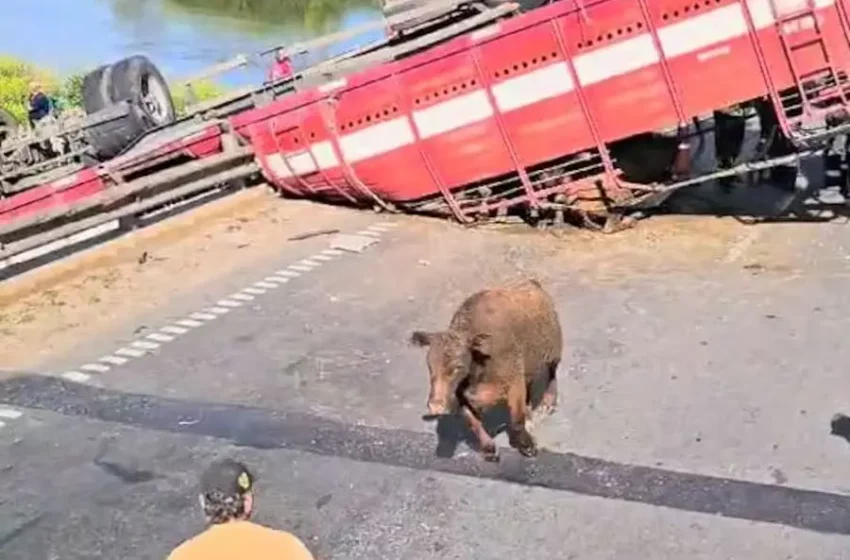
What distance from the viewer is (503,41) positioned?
12898mm

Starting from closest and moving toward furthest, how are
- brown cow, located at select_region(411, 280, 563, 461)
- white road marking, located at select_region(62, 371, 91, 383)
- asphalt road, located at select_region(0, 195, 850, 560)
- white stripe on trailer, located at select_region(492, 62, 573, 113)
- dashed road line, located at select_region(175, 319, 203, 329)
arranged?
asphalt road, located at select_region(0, 195, 850, 560) → brown cow, located at select_region(411, 280, 563, 461) → white road marking, located at select_region(62, 371, 91, 383) → dashed road line, located at select_region(175, 319, 203, 329) → white stripe on trailer, located at select_region(492, 62, 573, 113)

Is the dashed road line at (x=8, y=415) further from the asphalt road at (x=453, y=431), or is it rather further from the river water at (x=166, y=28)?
the river water at (x=166, y=28)

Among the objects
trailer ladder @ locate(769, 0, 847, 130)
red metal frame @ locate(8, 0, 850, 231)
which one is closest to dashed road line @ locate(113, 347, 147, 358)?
red metal frame @ locate(8, 0, 850, 231)

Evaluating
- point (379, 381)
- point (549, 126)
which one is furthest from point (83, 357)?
point (549, 126)

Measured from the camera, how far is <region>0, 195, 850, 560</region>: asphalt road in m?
7.06

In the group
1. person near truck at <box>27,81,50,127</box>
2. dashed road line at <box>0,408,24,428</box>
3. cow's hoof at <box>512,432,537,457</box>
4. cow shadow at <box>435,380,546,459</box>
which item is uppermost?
person near truck at <box>27,81,50,127</box>

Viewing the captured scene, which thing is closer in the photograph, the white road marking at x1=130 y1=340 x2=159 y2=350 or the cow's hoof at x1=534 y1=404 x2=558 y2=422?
the cow's hoof at x1=534 y1=404 x2=558 y2=422

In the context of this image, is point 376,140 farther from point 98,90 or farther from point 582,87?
point 98,90

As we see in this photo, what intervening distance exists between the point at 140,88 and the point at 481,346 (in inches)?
438

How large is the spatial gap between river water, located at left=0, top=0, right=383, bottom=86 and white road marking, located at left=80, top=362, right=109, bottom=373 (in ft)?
81.7

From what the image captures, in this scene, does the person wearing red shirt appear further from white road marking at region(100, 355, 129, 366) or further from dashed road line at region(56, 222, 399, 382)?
white road marking at region(100, 355, 129, 366)

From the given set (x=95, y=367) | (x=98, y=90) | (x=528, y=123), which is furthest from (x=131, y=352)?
(x=98, y=90)

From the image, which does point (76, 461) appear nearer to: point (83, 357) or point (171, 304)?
point (83, 357)

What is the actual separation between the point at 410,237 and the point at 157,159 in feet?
10.1
